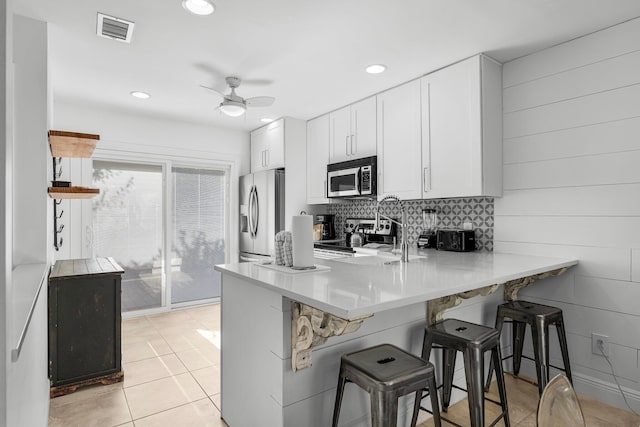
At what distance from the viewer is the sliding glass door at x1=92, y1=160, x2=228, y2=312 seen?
4.25 metres

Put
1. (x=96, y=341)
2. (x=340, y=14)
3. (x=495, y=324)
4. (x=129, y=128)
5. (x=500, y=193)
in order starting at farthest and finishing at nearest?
→ 1. (x=129, y=128)
2. (x=500, y=193)
3. (x=96, y=341)
4. (x=495, y=324)
5. (x=340, y=14)

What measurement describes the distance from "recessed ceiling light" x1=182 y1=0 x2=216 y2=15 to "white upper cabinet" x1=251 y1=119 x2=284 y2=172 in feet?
7.73

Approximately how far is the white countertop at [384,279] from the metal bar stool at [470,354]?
1.04ft

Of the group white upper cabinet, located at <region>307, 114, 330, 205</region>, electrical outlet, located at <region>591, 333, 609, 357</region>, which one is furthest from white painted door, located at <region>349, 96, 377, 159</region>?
electrical outlet, located at <region>591, 333, 609, 357</region>

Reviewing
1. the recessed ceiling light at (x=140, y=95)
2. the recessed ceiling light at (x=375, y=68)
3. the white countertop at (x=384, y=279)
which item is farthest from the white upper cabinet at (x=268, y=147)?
the white countertop at (x=384, y=279)

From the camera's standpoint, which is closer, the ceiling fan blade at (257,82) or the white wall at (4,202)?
the white wall at (4,202)

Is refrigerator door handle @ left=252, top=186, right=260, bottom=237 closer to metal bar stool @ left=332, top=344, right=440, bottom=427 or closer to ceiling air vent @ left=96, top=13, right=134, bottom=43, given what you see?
ceiling air vent @ left=96, top=13, right=134, bottom=43

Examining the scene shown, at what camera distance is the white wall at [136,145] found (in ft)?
12.8

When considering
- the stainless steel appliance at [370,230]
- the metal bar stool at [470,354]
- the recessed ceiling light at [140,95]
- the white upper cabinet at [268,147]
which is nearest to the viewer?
the metal bar stool at [470,354]

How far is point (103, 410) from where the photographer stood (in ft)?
7.60

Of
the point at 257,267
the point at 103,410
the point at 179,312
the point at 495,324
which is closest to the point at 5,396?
the point at 257,267

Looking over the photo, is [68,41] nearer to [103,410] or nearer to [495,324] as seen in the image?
[103,410]

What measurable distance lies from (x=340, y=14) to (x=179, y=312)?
394 centimetres

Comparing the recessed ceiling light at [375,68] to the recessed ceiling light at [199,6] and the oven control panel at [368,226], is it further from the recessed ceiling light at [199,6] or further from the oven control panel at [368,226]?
the oven control panel at [368,226]
